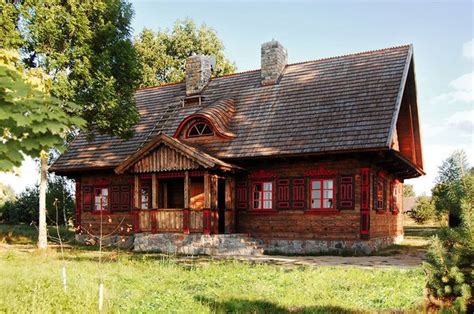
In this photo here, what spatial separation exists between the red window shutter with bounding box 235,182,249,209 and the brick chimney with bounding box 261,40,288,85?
5429 mm

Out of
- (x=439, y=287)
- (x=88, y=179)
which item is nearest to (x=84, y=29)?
(x=88, y=179)

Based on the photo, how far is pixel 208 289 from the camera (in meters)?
9.46

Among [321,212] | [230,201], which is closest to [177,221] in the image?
[230,201]

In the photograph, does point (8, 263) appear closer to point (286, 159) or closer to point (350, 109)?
point (286, 159)

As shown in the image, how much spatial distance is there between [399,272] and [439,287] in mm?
4664

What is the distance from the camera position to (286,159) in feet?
61.4

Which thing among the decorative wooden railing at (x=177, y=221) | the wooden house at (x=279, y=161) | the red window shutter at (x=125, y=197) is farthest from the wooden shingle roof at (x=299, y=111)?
the decorative wooden railing at (x=177, y=221)

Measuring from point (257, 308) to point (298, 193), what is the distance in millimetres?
10781

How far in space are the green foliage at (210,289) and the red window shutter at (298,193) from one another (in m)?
6.00

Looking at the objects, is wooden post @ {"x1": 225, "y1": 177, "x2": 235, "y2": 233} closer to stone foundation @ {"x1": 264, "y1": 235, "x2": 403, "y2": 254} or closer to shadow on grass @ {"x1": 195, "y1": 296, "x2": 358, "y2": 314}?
stone foundation @ {"x1": 264, "y1": 235, "x2": 403, "y2": 254}

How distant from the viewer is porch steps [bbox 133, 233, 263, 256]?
17.8 meters

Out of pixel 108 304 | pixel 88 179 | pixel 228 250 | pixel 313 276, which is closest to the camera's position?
pixel 108 304

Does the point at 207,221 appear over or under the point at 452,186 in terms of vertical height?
under

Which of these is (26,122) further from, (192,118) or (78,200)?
(78,200)
